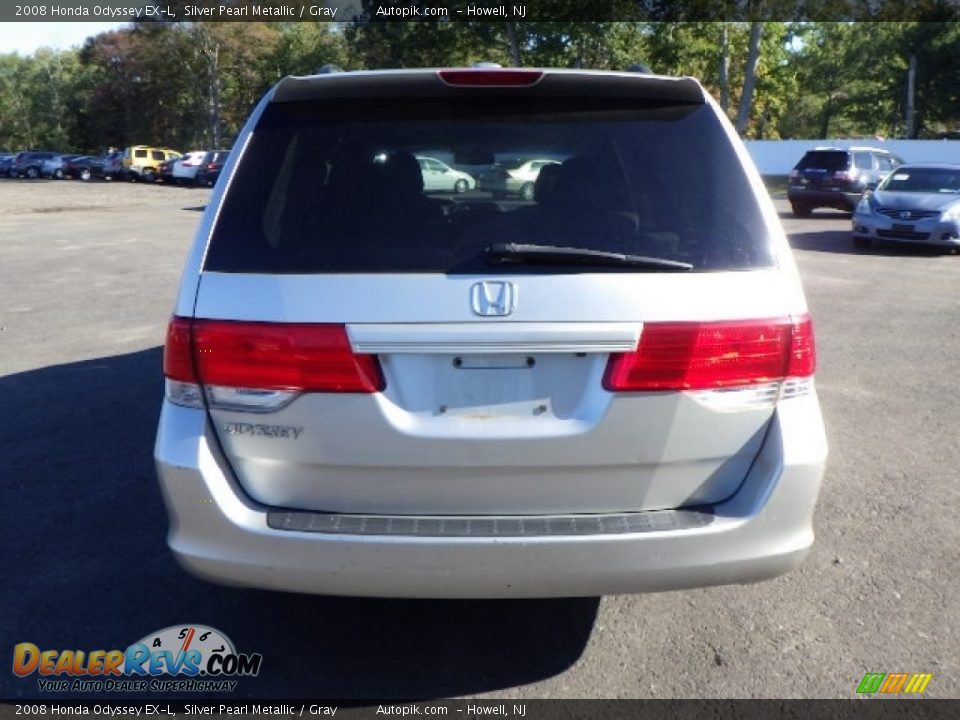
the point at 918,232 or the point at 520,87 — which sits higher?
the point at 520,87

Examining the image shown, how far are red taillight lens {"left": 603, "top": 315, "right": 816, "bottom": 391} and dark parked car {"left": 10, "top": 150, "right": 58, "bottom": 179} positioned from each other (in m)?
59.8

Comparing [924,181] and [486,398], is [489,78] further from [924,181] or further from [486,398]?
[924,181]

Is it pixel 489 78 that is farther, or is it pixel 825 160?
pixel 825 160

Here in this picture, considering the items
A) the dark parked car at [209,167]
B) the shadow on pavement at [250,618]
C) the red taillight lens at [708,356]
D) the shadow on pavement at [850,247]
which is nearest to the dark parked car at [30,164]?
the dark parked car at [209,167]

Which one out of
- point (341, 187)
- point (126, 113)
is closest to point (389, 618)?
point (341, 187)

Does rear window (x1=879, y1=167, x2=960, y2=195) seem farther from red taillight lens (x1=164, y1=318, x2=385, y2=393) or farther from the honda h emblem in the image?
red taillight lens (x1=164, y1=318, x2=385, y2=393)

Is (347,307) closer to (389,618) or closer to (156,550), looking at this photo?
(389,618)

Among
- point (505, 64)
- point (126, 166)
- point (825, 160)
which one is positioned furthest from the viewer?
point (126, 166)

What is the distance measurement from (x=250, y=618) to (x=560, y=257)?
77.4 inches

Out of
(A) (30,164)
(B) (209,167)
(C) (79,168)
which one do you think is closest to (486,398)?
(B) (209,167)

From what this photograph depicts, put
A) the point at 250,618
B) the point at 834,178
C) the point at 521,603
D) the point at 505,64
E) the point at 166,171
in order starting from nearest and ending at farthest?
1. the point at 250,618
2. the point at 521,603
3. the point at 834,178
4. the point at 505,64
5. the point at 166,171

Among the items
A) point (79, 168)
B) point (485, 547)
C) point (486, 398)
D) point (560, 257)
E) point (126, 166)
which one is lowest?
point (79, 168)

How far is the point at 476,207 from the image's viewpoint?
322 cm

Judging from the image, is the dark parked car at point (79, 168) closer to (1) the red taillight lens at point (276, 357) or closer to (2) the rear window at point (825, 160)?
(2) the rear window at point (825, 160)
